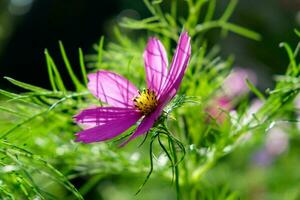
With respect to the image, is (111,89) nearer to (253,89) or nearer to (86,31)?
(253,89)

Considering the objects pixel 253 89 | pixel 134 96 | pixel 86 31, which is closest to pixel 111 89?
pixel 134 96

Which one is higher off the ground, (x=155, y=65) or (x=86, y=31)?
(x=155, y=65)

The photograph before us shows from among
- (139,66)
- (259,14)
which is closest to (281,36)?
(259,14)

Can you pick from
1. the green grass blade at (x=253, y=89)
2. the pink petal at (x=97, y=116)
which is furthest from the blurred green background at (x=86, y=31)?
the pink petal at (x=97, y=116)

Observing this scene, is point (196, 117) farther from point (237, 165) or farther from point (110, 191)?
point (110, 191)

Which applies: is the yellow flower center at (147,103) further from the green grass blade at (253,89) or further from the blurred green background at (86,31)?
the blurred green background at (86,31)

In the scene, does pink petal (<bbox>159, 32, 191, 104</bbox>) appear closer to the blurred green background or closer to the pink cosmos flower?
the pink cosmos flower

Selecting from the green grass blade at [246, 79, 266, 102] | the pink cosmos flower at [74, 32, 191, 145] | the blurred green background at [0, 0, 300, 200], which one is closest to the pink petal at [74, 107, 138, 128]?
the pink cosmos flower at [74, 32, 191, 145]
